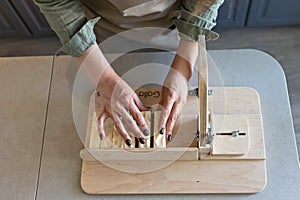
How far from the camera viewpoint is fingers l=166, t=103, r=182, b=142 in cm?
79

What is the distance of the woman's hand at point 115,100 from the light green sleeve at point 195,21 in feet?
0.51

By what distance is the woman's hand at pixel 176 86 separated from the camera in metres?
0.80

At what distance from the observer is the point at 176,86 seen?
2.75 feet

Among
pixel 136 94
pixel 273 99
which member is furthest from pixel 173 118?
pixel 273 99

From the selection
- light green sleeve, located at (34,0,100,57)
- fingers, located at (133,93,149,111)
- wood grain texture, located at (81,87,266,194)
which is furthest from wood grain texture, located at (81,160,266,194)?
light green sleeve, located at (34,0,100,57)

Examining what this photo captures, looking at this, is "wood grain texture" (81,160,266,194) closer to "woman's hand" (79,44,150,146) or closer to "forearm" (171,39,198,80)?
"woman's hand" (79,44,150,146)

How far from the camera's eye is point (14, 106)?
902 millimetres

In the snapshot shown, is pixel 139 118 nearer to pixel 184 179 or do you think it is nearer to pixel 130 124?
pixel 130 124

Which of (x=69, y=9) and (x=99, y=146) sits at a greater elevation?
(x=69, y=9)

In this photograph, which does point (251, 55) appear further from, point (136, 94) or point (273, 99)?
point (136, 94)

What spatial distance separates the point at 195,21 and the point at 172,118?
0.60 ft

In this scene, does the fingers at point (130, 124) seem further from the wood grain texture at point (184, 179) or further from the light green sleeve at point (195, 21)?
the light green sleeve at point (195, 21)

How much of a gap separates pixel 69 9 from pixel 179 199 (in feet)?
1.29

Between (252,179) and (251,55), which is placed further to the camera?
(251,55)
